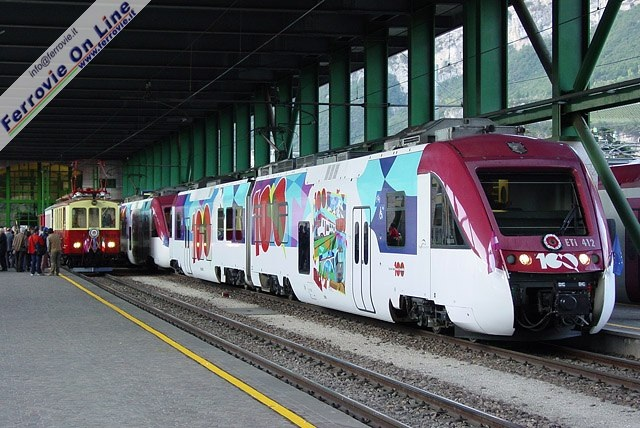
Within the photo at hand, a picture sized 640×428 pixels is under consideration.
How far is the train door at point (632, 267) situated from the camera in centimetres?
1911

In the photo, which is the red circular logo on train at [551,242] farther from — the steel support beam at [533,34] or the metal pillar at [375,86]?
the metal pillar at [375,86]

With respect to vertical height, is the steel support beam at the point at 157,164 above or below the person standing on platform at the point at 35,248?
above

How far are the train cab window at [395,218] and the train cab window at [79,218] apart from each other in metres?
22.6

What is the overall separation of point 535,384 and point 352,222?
18.3ft

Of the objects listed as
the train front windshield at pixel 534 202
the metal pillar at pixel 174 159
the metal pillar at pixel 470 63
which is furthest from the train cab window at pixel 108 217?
the train front windshield at pixel 534 202

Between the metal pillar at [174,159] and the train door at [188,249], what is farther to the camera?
the metal pillar at [174,159]

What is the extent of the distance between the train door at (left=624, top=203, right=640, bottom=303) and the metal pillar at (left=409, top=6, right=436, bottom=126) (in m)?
7.54

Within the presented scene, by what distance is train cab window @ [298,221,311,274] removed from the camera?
18.2 m

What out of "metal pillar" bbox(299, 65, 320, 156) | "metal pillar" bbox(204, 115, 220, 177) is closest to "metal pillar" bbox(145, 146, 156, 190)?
"metal pillar" bbox(204, 115, 220, 177)

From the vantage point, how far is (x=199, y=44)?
1200 inches

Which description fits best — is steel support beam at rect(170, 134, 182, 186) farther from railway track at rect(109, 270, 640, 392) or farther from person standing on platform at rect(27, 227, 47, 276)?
railway track at rect(109, 270, 640, 392)

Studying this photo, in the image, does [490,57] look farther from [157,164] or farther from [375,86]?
[157,164]

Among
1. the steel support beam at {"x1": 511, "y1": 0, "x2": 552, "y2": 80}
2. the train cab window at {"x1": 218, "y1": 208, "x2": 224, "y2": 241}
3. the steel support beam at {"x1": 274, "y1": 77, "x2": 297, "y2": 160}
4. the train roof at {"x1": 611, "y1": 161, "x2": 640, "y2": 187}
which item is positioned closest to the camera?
the train roof at {"x1": 611, "y1": 161, "x2": 640, "y2": 187}

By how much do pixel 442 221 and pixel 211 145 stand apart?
35.8 meters
